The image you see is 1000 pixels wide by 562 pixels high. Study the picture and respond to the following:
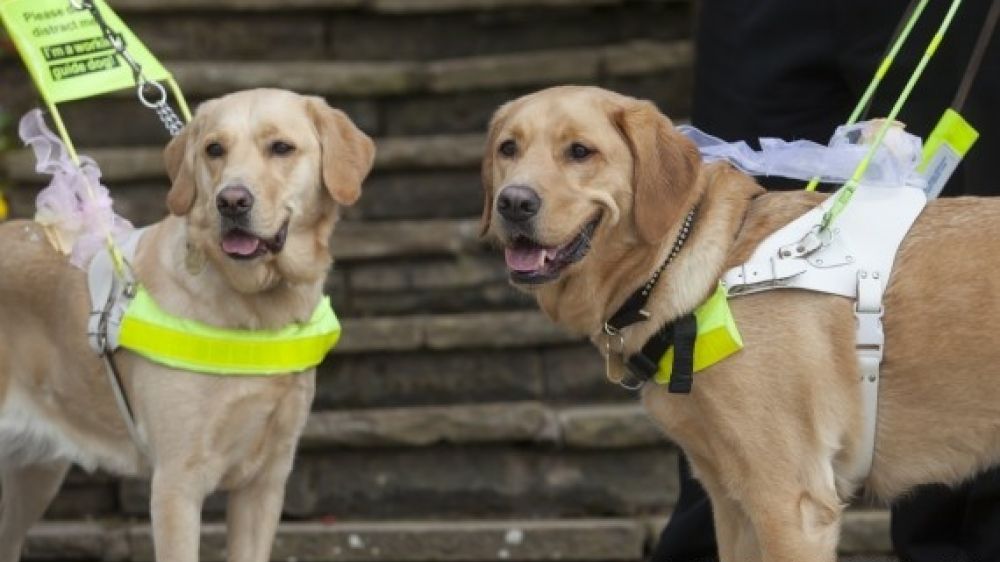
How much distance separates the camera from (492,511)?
6.32m

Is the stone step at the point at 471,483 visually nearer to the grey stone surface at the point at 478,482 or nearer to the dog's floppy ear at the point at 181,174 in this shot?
the grey stone surface at the point at 478,482

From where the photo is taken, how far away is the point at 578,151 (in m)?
4.05


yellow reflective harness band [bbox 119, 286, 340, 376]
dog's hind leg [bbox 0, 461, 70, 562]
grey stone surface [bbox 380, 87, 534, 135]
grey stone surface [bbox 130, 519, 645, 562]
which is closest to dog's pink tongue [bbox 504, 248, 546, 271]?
yellow reflective harness band [bbox 119, 286, 340, 376]

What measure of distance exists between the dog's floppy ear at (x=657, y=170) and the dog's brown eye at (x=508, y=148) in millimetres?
250

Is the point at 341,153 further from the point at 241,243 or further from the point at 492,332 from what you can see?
the point at 492,332

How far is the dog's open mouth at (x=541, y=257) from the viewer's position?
13.1 ft

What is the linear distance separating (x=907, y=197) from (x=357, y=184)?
141 cm

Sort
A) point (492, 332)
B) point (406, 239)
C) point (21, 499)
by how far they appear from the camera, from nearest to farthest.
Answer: point (21, 499), point (492, 332), point (406, 239)

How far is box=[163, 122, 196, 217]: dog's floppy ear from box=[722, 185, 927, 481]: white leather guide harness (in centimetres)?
145

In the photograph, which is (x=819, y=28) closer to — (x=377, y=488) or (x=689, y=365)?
(x=689, y=365)

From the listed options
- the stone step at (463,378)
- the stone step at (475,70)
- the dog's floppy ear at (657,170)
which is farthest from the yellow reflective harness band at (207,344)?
the stone step at (475,70)

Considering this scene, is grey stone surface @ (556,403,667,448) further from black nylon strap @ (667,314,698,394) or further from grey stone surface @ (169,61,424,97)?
black nylon strap @ (667,314,698,394)

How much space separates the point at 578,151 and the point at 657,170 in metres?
0.18

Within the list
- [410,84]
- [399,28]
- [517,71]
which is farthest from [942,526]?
[399,28]
